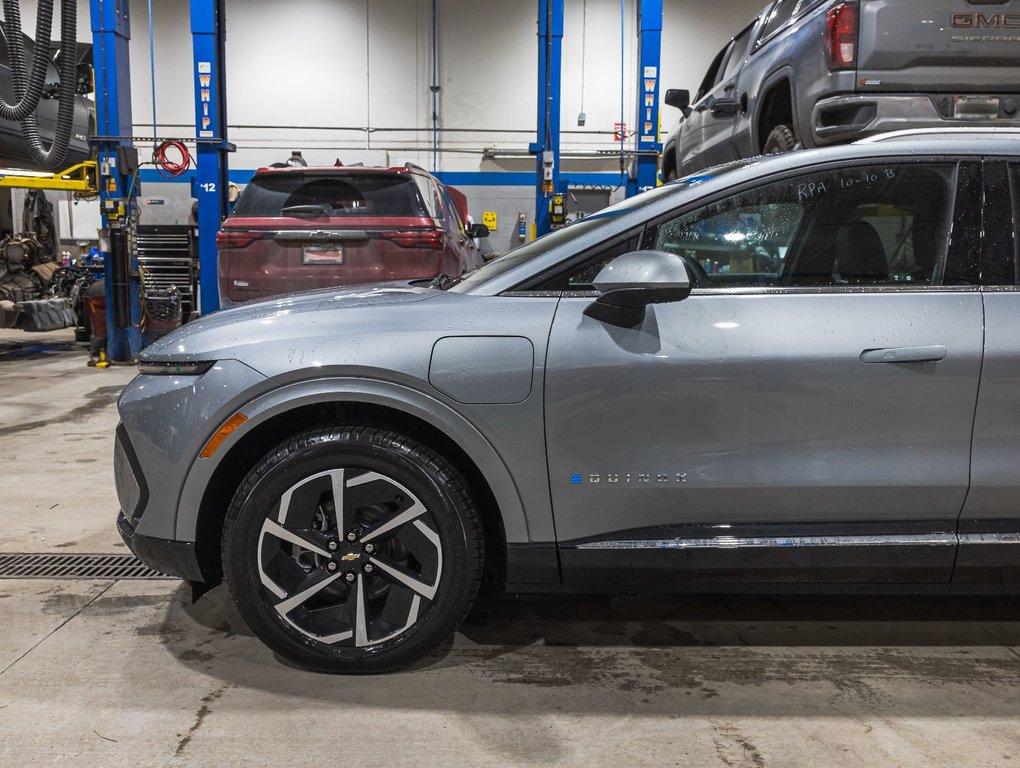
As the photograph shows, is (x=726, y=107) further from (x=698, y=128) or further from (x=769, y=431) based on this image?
(x=769, y=431)

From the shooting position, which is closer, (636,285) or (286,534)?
(636,285)

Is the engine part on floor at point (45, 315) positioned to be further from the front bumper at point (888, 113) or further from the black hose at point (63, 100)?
the front bumper at point (888, 113)

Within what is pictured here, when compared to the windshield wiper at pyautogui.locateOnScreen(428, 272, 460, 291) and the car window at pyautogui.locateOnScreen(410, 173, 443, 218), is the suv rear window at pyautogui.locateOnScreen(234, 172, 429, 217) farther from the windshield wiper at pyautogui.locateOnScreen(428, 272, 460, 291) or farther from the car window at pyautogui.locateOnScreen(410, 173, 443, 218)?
the windshield wiper at pyautogui.locateOnScreen(428, 272, 460, 291)

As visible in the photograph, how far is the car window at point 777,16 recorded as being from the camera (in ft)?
19.3

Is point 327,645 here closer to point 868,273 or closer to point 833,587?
point 833,587

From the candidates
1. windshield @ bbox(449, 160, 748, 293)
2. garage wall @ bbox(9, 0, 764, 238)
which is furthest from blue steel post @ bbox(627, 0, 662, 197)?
garage wall @ bbox(9, 0, 764, 238)

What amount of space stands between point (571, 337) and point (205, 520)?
4.08ft

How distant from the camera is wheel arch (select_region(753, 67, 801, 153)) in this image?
18.1ft

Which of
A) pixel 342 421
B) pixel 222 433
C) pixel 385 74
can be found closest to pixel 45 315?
pixel 385 74

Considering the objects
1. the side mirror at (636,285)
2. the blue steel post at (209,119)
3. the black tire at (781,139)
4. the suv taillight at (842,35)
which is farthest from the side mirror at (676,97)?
the side mirror at (636,285)

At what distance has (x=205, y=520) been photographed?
2580 millimetres

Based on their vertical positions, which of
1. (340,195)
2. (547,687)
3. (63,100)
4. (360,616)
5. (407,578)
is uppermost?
(63,100)

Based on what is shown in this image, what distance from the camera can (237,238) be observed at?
6043mm

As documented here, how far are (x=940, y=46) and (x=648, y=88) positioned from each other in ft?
14.3
